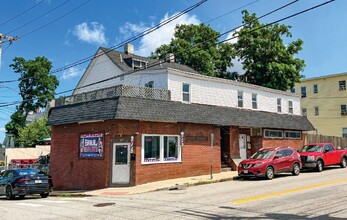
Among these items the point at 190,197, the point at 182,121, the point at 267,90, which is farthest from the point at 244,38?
the point at 190,197

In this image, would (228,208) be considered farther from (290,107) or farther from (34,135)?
(34,135)

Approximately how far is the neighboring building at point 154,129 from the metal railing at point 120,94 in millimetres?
57

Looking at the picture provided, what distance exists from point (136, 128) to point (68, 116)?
199 inches

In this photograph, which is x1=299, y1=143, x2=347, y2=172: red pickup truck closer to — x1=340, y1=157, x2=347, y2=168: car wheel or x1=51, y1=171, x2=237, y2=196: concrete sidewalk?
x1=340, y1=157, x2=347, y2=168: car wheel

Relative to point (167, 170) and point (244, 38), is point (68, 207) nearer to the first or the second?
point (167, 170)

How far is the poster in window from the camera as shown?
1947cm

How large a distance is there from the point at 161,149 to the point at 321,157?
411 inches

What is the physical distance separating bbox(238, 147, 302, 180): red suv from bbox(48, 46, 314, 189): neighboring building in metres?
2.02

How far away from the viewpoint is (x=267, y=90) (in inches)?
1141

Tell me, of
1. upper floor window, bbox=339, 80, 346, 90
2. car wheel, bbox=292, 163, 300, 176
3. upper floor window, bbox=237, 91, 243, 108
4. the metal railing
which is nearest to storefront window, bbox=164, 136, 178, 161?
the metal railing

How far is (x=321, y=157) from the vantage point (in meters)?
21.9

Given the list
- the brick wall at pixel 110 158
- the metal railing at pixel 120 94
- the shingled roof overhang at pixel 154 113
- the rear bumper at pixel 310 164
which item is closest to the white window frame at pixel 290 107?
the shingled roof overhang at pixel 154 113

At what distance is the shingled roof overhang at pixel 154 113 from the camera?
60.5 ft

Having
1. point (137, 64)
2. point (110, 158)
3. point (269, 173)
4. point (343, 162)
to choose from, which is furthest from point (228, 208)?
point (137, 64)
